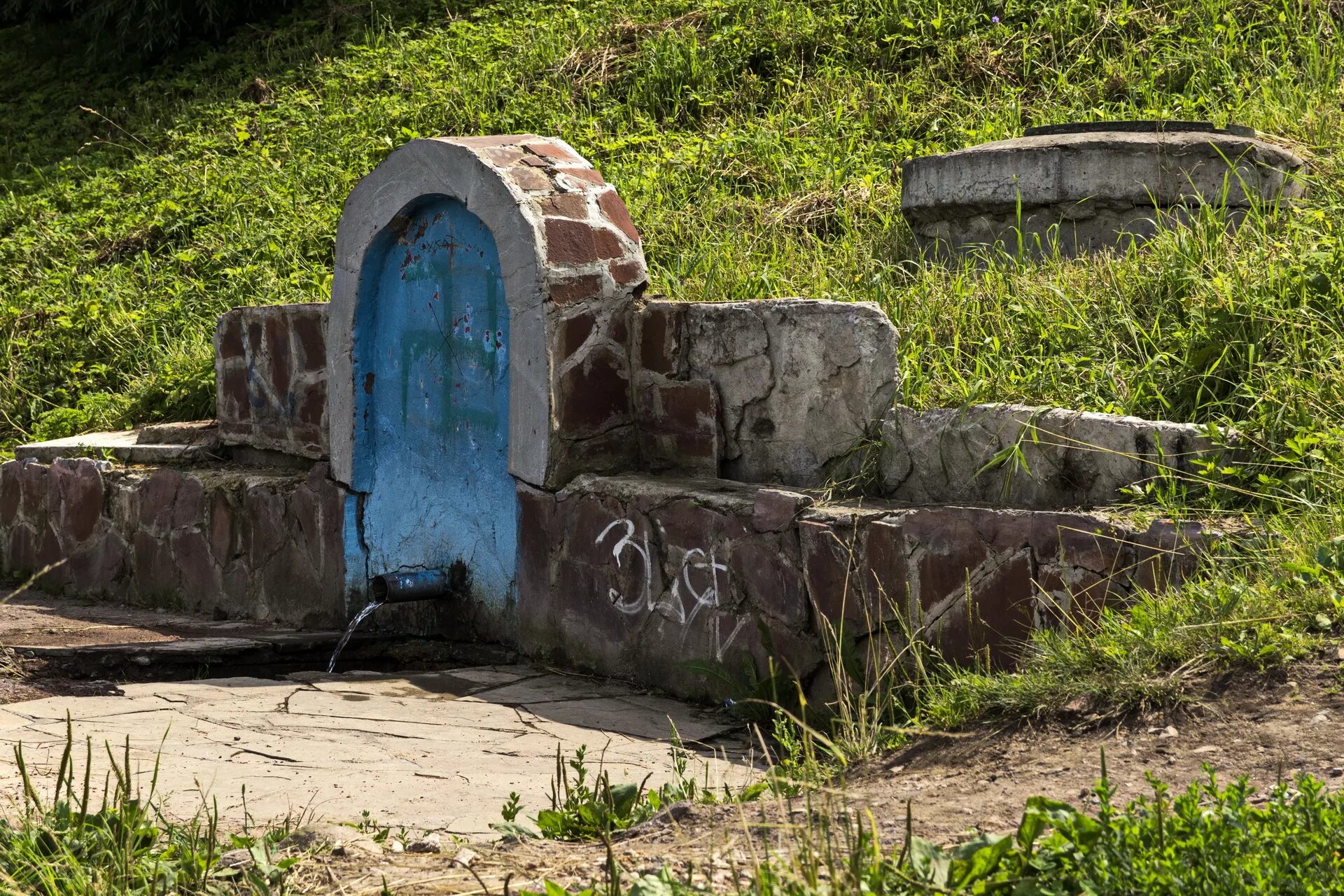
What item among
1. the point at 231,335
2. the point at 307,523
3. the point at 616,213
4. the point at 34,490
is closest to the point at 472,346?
the point at 616,213

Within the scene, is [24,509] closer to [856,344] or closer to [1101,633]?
[856,344]

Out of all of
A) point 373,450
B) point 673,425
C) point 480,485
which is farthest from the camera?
point 373,450

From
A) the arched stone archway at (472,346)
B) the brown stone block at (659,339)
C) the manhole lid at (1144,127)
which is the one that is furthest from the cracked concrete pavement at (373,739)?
the manhole lid at (1144,127)

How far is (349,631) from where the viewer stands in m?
5.29

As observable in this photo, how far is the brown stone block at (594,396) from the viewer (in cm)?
476

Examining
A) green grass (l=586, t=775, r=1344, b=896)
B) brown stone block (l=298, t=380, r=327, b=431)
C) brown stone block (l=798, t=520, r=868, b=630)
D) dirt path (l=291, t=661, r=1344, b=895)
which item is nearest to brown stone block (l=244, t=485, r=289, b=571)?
brown stone block (l=298, t=380, r=327, b=431)

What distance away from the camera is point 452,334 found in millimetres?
5316

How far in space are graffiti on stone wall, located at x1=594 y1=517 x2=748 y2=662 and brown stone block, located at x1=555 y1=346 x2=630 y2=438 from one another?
39 cm

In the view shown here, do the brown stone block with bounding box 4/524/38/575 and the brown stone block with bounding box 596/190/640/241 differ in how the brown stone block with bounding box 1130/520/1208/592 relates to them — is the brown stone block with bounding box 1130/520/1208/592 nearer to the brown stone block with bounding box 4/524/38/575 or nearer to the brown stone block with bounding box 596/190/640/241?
the brown stone block with bounding box 596/190/640/241

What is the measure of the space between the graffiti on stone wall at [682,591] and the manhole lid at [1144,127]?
2612 millimetres

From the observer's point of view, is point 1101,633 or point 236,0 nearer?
point 1101,633

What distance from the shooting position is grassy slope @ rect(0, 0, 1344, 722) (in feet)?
12.3

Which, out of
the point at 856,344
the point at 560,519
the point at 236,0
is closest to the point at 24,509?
the point at 560,519

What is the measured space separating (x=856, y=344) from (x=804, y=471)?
452 millimetres
